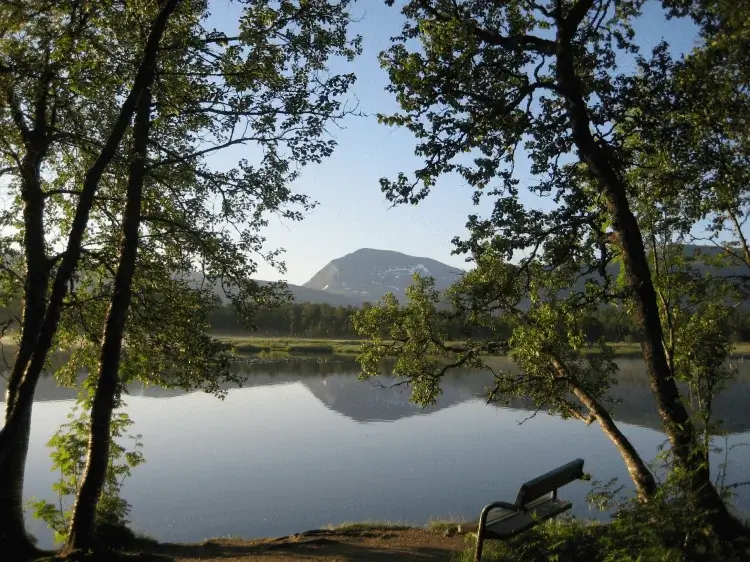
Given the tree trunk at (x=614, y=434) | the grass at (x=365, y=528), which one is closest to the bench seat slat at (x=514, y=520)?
the tree trunk at (x=614, y=434)

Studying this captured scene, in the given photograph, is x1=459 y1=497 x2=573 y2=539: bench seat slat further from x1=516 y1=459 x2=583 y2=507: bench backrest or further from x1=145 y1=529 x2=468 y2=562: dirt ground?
x1=145 y1=529 x2=468 y2=562: dirt ground

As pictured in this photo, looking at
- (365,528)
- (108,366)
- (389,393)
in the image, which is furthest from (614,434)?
(389,393)

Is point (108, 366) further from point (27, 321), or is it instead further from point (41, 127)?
point (41, 127)

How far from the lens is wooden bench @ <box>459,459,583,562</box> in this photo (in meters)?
6.74

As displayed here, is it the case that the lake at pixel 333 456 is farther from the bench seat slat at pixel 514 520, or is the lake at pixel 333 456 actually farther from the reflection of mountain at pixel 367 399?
the bench seat slat at pixel 514 520

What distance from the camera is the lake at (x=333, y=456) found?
666 inches

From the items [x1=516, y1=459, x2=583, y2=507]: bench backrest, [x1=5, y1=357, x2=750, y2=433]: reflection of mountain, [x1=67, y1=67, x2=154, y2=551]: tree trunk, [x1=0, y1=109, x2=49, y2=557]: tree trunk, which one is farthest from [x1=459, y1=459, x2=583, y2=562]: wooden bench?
[x1=5, y1=357, x2=750, y2=433]: reflection of mountain

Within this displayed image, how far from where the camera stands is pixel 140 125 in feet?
28.8

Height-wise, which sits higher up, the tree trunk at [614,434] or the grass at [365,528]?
the tree trunk at [614,434]

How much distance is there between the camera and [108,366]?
8188 mm

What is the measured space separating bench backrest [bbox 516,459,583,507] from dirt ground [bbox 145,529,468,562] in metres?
1.64

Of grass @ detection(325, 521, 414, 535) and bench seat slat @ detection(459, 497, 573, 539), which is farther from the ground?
bench seat slat @ detection(459, 497, 573, 539)

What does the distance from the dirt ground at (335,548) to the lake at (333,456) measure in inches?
155

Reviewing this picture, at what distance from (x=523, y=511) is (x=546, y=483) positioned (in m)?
0.62
